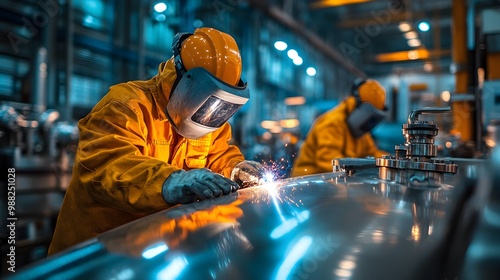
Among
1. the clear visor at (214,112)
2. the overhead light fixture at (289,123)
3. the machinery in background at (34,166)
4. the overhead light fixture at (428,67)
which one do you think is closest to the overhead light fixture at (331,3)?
the overhead light fixture at (428,67)

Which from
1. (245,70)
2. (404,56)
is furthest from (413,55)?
(245,70)

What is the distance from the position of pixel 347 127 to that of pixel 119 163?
1836 millimetres

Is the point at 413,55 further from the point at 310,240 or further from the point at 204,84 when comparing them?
the point at 310,240

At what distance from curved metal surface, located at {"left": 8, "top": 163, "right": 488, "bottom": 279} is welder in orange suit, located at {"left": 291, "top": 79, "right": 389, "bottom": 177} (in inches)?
65.2

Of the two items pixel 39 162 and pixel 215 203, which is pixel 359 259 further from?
pixel 39 162

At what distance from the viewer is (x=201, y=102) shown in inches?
41.8

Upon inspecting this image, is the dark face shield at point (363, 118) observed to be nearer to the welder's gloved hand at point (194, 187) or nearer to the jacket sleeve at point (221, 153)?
the jacket sleeve at point (221, 153)

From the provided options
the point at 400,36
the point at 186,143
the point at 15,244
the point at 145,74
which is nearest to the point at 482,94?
the point at 186,143

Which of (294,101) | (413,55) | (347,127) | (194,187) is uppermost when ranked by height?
(413,55)

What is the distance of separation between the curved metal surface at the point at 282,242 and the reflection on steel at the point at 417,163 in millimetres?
72

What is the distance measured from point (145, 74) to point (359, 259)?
4512 mm

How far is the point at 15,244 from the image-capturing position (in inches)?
86.3

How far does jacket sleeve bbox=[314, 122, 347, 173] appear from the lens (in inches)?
90.1

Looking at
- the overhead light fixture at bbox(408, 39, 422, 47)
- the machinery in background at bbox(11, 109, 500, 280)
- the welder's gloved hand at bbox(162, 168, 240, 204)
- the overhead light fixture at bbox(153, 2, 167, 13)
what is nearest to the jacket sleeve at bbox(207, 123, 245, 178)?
the welder's gloved hand at bbox(162, 168, 240, 204)
